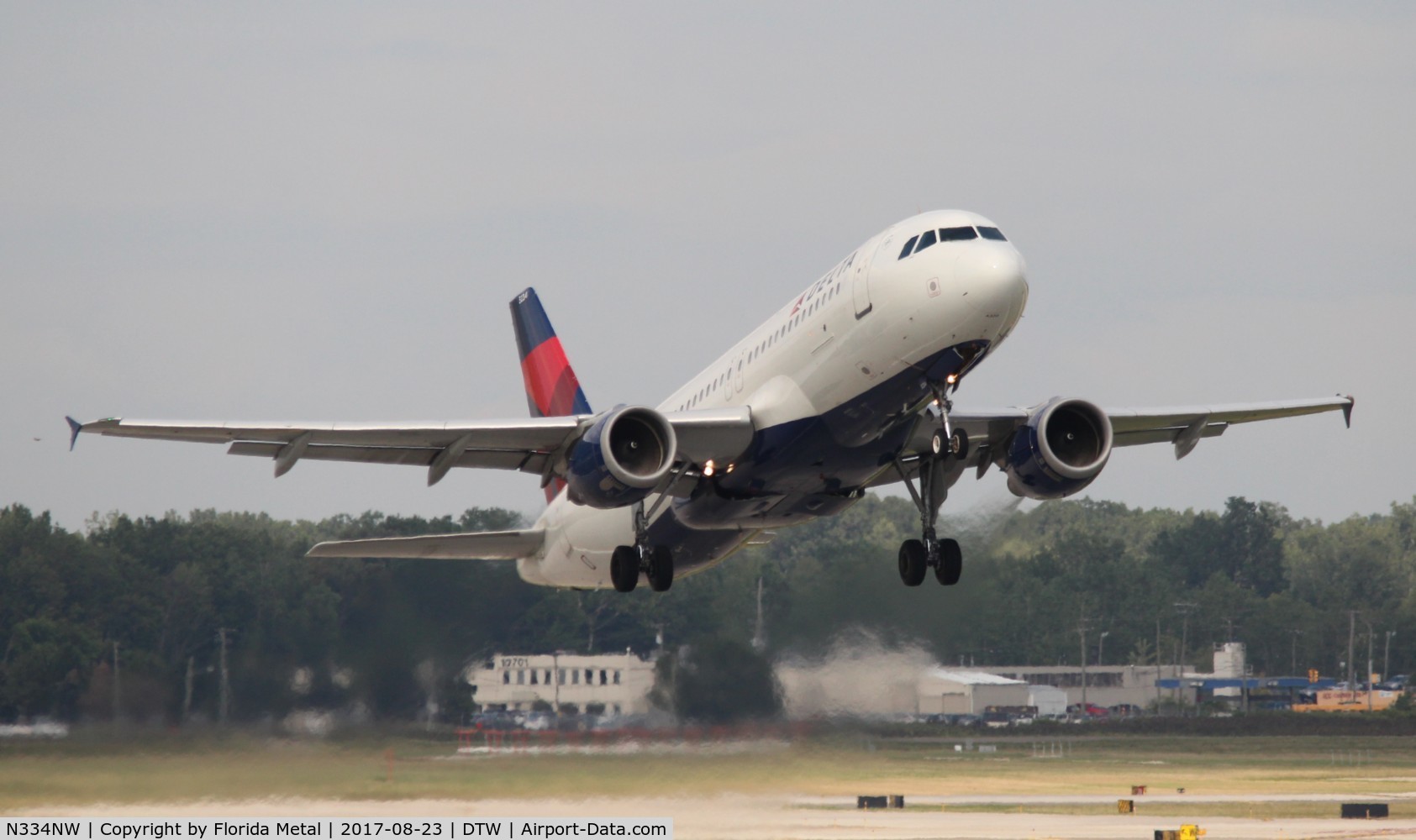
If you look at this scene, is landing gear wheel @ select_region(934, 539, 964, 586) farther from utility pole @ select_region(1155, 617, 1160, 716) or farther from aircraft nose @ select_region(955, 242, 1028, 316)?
utility pole @ select_region(1155, 617, 1160, 716)

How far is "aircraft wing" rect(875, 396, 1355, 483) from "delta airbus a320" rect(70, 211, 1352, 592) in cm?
4

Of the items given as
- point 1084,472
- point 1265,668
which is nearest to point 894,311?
point 1084,472

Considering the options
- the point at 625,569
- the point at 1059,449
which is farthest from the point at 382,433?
the point at 1059,449

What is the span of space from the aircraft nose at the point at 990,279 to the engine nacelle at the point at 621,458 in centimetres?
524

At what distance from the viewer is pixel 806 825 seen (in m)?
35.2

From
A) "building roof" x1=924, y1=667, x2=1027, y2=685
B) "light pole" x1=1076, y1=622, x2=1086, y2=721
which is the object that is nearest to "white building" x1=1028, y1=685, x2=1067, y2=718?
"light pole" x1=1076, y1=622, x2=1086, y2=721

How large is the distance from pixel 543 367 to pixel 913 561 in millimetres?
12229

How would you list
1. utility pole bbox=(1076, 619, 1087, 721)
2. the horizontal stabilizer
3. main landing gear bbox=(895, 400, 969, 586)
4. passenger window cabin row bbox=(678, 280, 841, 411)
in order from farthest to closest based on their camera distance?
utility pole bbox=(1076, 619, 1087, 721)
the horizontal stabilizer
main landing gear bbox=(895, 400, 969, 586)
passenger window cabin row bbox=(678, 280, 841, 411)

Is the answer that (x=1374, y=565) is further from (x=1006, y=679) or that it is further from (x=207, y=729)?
(x=207, y=729)

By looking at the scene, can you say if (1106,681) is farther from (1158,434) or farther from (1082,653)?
(1158,434)

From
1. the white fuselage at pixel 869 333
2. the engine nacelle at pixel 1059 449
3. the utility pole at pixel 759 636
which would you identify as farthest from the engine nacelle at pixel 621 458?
the utility pole at pixel 759 636

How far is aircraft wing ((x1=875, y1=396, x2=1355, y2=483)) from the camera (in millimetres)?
29562

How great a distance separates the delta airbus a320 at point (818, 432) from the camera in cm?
2534

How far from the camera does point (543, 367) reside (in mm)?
39500
